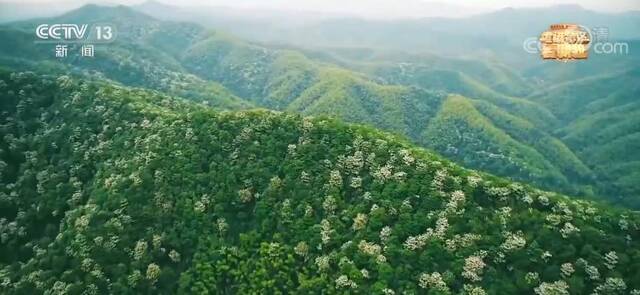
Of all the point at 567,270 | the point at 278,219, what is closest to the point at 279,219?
the point at 278,219

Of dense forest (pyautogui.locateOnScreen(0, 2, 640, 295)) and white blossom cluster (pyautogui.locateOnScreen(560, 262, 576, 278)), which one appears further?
dense forest (pyautogui.locateOnScreen(0, 2, 640, 295))

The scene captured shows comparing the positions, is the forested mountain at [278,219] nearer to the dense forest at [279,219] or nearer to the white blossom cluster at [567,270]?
the white blossom cluster at [567,270]

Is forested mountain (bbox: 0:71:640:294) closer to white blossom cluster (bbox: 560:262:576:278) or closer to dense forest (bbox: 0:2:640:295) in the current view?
white blossom cluster (bbox: 560:262:576:278)

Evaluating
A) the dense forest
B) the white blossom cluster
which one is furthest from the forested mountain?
the dense forest

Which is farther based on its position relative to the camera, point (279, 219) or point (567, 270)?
point (279, 219)

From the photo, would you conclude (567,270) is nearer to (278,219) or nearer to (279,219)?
(279,219)

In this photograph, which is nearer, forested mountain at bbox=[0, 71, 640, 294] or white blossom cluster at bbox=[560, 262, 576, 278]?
white blossom cluster at bbox=[560, 262, 576, 278]

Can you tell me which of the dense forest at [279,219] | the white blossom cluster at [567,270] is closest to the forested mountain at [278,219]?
the white blossom cluster at [567,270]

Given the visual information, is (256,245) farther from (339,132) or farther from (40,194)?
(40,194)
